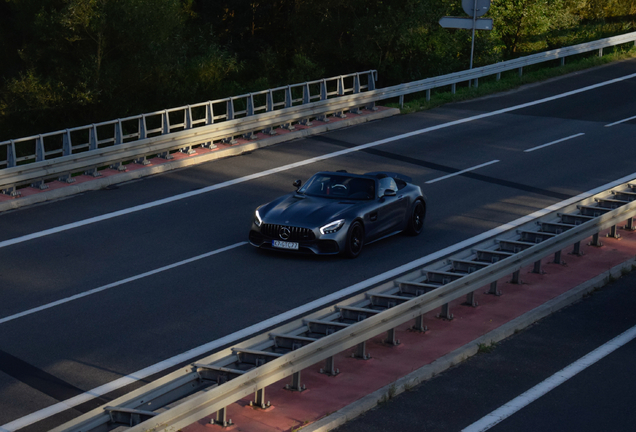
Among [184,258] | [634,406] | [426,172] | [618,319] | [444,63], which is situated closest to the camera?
[634,406]

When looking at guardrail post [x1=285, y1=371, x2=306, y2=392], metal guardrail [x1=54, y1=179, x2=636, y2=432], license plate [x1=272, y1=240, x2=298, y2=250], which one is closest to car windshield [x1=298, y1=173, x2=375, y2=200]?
license plate [x1=272, y1=240, x2=298, y2=250]

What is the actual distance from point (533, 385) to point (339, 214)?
613 cm

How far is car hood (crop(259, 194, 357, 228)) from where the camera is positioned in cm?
1476

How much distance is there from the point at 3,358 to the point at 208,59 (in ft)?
108

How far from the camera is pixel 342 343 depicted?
363 inches

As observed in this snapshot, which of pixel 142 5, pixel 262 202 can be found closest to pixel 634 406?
pixel 262 202

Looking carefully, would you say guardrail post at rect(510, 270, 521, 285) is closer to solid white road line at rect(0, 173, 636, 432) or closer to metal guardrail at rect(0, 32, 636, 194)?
solid white road line at rect(0, 173, 636, 432)

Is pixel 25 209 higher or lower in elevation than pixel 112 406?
lower

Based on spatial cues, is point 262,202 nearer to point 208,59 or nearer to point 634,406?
point 634,406

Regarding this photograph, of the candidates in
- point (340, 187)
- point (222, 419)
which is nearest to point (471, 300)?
point (340, 187)

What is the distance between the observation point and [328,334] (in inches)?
387

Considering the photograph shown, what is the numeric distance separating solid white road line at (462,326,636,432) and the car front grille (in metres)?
5.48

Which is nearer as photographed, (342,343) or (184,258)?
(342,343)

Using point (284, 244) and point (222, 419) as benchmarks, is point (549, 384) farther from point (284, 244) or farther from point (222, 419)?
point (284, 244)
